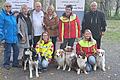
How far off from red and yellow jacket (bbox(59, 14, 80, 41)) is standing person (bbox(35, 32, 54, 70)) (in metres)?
0.49

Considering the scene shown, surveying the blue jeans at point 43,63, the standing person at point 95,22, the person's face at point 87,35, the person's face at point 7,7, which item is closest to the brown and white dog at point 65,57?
the blue jeans at point 43,63

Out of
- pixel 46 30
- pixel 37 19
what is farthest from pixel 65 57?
pixel 37 19

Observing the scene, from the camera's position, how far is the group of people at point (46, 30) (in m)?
9.49

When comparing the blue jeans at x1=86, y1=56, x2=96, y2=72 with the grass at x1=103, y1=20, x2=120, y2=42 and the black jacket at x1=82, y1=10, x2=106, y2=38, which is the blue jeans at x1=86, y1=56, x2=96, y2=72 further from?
the grass at x1=103, y1=20, x2=120, y2=42

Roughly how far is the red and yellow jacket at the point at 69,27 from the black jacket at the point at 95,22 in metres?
0.37

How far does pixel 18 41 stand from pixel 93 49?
2385mm

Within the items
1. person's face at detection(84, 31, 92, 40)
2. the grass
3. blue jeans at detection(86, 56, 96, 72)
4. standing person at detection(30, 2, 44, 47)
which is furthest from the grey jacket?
the grass

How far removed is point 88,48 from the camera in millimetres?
9641

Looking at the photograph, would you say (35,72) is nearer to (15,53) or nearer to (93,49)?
(15,53)

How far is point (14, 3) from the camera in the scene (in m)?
11.5

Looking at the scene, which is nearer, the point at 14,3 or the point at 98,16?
the point at 98,16

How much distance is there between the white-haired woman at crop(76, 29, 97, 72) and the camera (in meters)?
9.55

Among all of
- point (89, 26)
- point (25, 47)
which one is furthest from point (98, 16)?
point (25, 47)

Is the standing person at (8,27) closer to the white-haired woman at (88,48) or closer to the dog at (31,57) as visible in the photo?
the dog at (31,57)
